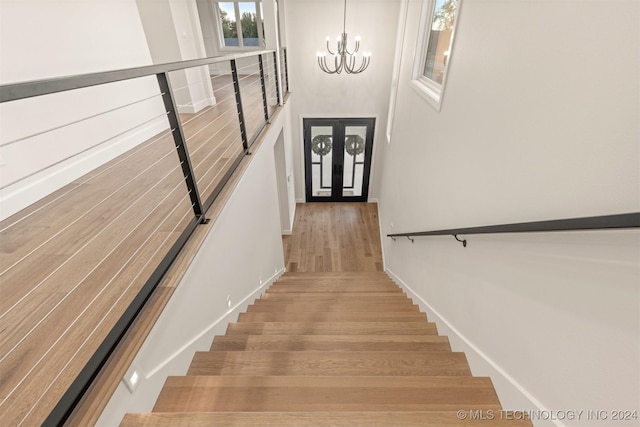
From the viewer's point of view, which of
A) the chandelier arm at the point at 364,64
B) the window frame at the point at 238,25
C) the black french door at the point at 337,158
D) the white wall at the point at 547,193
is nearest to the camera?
the white wall at the point at 547,193

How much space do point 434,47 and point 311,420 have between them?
3687 millimetres

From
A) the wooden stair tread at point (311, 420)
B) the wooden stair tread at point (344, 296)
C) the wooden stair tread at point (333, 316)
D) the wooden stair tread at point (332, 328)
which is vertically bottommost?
the wooden stair tread at point (344, 296)

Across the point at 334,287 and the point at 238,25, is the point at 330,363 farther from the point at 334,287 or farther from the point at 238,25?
the point at 238,25

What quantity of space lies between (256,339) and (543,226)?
179 cm

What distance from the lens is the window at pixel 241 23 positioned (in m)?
7.13

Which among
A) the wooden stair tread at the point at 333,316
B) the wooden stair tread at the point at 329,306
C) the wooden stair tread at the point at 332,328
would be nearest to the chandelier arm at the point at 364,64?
the wooden stair tread at the point at 329,306

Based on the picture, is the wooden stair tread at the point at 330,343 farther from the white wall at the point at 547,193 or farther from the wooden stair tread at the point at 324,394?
the wooden stair tread at the point at 324,394

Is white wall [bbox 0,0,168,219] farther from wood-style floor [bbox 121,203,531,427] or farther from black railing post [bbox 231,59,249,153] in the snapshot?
wood-style floor [bbox 121,203,531,427]

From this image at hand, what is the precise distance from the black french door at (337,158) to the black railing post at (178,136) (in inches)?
199

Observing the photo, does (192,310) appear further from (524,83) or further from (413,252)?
(413,252)

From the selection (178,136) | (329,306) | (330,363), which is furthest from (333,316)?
(178,136)

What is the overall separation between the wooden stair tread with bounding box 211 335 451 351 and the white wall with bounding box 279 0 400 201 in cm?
507

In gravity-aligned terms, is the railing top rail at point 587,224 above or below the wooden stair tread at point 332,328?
above

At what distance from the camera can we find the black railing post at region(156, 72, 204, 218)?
52.7 inches
